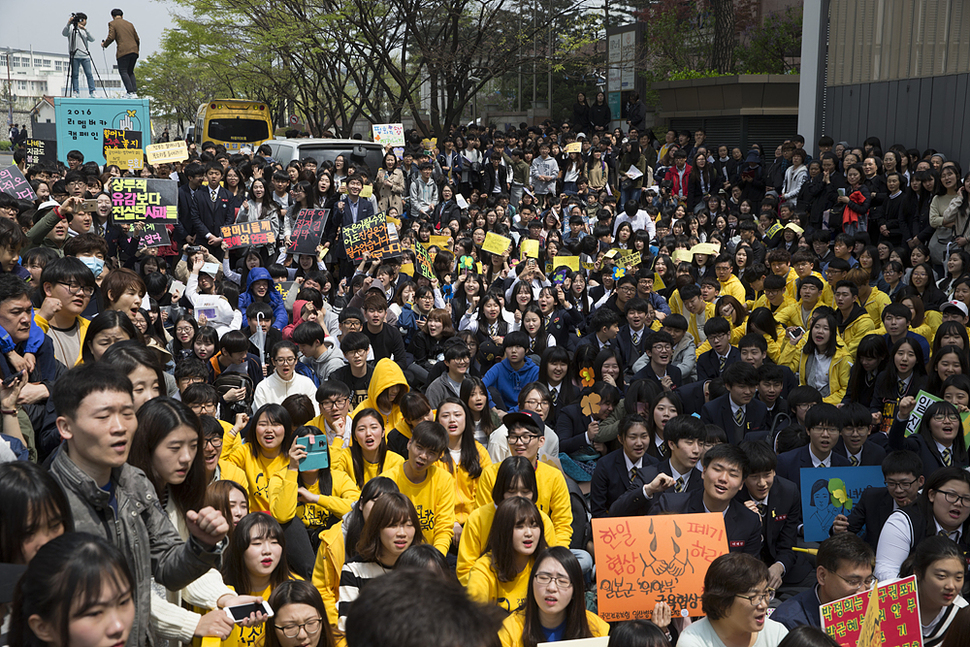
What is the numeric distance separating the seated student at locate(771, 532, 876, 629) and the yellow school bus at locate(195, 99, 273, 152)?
17567 millimetres

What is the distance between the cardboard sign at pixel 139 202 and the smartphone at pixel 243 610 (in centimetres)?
762

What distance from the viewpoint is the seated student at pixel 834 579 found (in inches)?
159

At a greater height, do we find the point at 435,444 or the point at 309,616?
the point at 435,444

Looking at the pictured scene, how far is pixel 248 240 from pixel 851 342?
22.1ft

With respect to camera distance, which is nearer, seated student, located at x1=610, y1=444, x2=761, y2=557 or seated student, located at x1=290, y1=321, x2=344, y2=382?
seated student, located at x1=610, y1=444, x2=761, y2=557

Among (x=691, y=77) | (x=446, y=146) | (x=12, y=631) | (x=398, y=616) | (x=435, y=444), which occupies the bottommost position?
(x=435, y=444)

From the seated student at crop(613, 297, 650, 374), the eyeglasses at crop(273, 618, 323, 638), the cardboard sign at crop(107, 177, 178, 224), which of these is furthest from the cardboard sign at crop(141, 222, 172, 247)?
the eyeglasses at crop(273, 618, 323, 638)

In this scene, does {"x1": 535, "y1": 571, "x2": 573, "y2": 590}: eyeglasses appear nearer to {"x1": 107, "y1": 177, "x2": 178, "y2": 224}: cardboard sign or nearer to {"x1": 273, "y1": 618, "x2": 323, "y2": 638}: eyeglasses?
{"x1": 273, "y1": 618, "x2": 323, "y2": 638}: eyeglasses

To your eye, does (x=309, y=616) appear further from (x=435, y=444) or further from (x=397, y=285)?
(x=397, y=285)

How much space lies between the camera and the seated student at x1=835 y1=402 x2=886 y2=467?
5.94 meters

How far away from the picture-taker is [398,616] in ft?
5.32

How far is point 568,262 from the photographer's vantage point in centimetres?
1035

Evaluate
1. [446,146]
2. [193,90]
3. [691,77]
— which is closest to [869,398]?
[446,146]

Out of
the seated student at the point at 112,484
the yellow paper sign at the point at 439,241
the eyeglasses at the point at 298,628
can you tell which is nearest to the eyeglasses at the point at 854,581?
the eyeglasses at the point at 298,628
